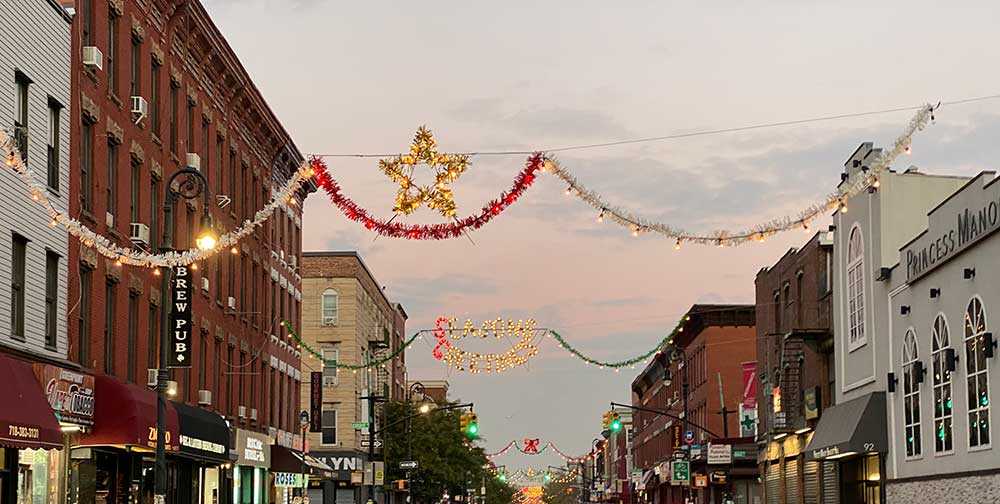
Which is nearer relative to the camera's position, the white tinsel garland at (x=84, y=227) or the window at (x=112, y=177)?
the white tinsel garland at (x=84, y=227)

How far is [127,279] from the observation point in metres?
35.3

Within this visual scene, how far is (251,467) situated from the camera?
52.8 meters

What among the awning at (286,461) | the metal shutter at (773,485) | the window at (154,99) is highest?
the window at (154,99)

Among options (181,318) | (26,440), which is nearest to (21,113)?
(26,440)

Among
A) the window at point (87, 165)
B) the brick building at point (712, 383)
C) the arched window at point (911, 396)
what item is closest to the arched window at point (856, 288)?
the arched window at point (911, 396)

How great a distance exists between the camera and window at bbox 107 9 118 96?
3406 centimetres

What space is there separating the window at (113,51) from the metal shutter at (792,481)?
27157 millimetres

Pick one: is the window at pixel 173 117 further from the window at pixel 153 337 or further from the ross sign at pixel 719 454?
the ross sign at pixel 719 454

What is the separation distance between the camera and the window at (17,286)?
27031 millimetres

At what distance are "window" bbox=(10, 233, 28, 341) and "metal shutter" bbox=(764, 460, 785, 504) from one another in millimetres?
32570

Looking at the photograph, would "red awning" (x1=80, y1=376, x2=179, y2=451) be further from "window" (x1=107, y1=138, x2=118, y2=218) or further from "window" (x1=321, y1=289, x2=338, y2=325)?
"window" (x1=321, y1=289, x2=338, y2=325)

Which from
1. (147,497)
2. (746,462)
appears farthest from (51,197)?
(746,462)

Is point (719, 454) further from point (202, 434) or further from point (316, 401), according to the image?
point (202, 434)

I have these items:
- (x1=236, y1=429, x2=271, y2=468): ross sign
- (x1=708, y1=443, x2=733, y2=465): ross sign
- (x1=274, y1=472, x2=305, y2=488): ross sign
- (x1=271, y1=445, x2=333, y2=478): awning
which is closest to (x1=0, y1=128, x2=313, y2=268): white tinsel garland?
(x1=236, y1=429, x2=271, y2=468): ross sign
